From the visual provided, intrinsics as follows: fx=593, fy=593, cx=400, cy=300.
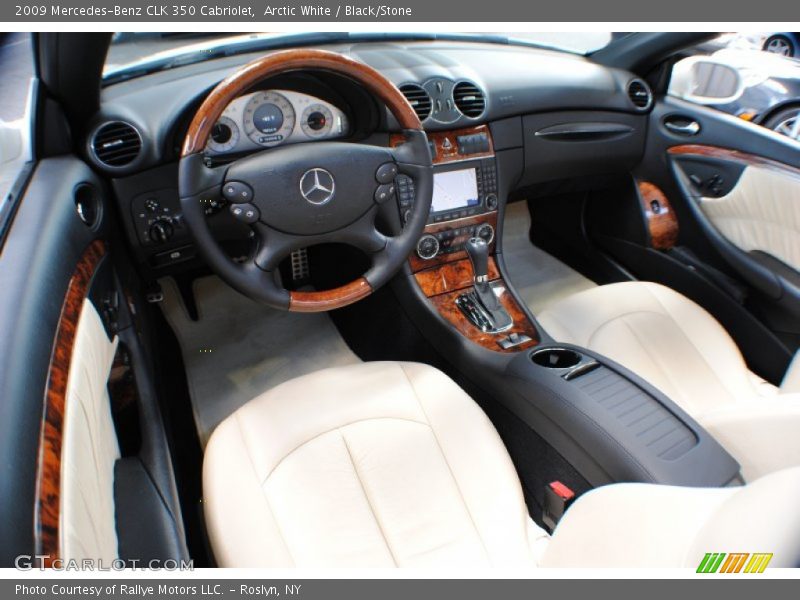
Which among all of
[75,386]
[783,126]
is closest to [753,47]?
[783,126]

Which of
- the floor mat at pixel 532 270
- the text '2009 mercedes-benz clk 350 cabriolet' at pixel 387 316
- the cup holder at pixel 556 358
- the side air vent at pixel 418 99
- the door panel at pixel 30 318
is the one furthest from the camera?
the floor mat at pixel 532 270

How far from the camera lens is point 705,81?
2078 millimetres

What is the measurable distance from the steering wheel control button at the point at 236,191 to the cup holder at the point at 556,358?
68 cm

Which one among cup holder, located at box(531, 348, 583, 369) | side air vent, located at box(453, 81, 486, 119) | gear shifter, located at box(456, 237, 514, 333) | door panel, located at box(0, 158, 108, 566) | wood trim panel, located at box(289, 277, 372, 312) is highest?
side air vent, located at box(453, 81, 486, 119)

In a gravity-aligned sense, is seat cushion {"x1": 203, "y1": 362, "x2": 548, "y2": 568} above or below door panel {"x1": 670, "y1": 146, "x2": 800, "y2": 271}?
below

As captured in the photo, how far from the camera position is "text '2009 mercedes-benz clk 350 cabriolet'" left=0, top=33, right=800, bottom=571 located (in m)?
0.73

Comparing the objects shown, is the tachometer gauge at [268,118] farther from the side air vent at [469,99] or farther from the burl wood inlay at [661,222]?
the burl wood inlay at [661,222]

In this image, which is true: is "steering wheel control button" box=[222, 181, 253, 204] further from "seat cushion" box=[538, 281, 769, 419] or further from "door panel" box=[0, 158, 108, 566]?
"seat cushion" box=[538, 281, 769, 419]

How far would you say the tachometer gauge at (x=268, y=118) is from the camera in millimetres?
A: 1360

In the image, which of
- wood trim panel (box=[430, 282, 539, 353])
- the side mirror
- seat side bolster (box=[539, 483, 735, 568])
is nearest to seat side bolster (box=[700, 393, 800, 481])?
seat side bolster (box=[539, 483, 735, 568])

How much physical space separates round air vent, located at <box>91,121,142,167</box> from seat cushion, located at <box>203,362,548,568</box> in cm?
60

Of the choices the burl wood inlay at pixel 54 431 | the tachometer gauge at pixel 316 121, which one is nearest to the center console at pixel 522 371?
the tachometer gauge at pixel 316 121

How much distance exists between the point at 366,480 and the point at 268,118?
856 mm

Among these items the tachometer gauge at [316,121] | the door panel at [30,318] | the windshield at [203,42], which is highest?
the windshield at [203,42]
